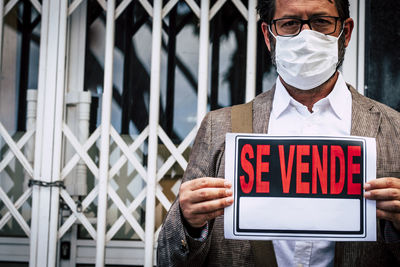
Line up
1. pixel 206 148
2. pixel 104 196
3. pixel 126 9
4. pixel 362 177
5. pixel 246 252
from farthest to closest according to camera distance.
Result: pixel 126 9, pixel 104 196, pixel 206 148, pixel 246 252, pixel 362 177

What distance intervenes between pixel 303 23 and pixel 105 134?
1.63 m

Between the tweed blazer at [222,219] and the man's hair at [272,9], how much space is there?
29 centimetres

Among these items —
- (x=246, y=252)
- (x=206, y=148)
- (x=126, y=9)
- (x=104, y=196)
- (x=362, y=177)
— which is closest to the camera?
(x=362, y=177)

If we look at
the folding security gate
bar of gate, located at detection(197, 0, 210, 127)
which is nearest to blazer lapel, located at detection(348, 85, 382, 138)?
the folding security gate

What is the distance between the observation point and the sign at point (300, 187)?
4.20 ft

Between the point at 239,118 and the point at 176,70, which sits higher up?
the point at 176,70

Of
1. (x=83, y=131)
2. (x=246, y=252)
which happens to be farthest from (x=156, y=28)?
(x=246, y=252)

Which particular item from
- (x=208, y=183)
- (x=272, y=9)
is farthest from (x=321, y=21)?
(x=208, y=183)

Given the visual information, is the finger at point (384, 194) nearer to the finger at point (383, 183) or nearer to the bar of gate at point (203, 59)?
the finger at point (383, 183)

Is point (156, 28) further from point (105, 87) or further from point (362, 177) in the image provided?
point (362, 177)

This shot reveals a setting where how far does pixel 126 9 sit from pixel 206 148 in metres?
1.77

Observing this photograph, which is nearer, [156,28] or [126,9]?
[156,28]

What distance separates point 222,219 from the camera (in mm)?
1521

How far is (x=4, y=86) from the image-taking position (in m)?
3.04
